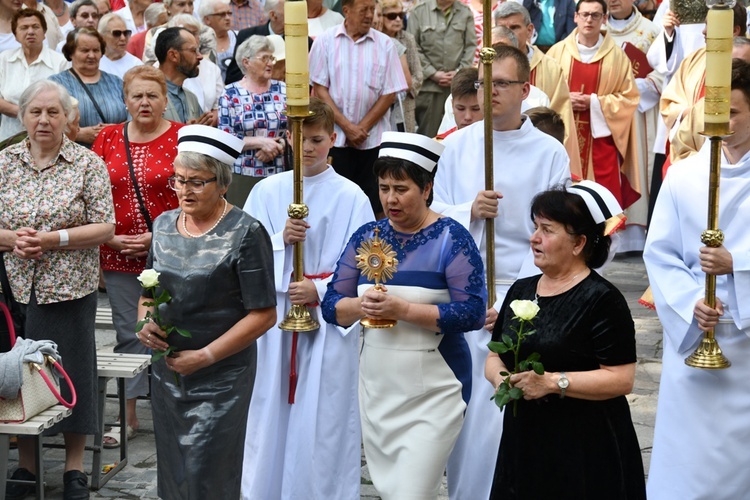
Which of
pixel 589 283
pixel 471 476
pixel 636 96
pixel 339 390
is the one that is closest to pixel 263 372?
pixel 339 390

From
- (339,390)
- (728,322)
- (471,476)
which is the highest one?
(728,322)

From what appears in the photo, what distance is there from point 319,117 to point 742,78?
2056mm

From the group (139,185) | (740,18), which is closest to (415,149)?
(139,185)

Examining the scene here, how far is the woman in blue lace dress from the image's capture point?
5.19 metres

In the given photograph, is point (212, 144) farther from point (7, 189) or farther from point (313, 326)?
point (7, 189)

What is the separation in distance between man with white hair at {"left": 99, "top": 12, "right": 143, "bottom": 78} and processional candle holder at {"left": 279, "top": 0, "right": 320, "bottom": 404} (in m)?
5.53

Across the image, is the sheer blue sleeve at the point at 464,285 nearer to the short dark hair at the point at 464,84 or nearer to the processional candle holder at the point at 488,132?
the processional candle holder at the point at 488,132

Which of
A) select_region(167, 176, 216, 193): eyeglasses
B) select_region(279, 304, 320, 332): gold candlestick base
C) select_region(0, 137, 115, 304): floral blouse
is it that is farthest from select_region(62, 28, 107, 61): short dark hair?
select_region(167, 176, 216, 193): eyeglasses

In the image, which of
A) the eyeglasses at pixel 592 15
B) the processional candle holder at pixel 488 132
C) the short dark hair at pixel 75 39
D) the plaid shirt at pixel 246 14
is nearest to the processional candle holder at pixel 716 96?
the processional candle holder at pixel 488 132

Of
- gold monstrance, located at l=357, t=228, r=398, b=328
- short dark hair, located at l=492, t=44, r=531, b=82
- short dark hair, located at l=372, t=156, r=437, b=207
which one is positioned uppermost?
short dark hair, located at l=492, t=44, r=531, b=82

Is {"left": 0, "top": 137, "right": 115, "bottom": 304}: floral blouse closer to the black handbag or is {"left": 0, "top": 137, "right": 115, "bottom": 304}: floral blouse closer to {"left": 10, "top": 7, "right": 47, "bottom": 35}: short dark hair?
the black handbag

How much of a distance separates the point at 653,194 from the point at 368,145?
3.33m

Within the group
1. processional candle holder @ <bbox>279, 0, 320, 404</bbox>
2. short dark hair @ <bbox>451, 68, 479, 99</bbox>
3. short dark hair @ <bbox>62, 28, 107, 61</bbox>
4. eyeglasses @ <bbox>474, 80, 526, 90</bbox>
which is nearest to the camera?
processional candle holder @ <bbox>279, 0, 320, 404</bbox>

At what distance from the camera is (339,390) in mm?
6293
